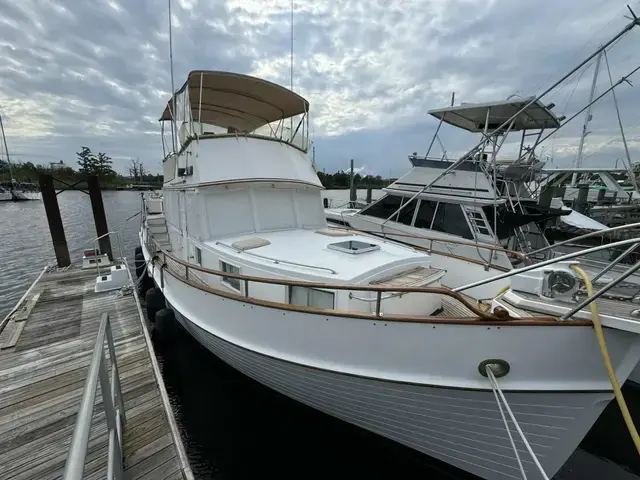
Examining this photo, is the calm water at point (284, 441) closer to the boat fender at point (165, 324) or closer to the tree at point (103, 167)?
the boat fender at point (165, 324)

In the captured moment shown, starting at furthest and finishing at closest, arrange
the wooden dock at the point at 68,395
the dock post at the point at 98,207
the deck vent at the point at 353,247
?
the dock post at the point at 98,207
the deck vent at the point at 353,247
the wooden dock at the point at 68,395

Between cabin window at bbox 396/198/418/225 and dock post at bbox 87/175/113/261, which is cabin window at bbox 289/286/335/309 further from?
dock post at bbox 87/175/113/261

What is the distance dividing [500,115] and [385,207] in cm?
431

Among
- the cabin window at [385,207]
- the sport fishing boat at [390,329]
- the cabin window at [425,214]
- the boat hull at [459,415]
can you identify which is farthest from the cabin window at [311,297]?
the cabin window at [385,207]

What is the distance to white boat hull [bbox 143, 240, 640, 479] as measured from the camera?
105 inches

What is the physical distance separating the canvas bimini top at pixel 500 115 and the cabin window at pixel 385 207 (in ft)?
9.61

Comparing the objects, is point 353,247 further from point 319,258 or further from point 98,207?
point 98,207

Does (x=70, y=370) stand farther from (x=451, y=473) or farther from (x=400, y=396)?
(x=451, y=473)

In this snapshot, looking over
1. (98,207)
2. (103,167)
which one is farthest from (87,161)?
(98,207)

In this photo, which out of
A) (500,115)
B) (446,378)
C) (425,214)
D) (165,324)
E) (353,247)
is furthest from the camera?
(425,214)

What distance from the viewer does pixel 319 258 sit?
4.43 metres


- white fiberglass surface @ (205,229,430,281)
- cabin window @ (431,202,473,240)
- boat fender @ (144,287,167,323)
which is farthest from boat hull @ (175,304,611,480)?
cabin window @ (431,202,473,240)

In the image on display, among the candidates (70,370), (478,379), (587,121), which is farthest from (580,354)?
(587,121)

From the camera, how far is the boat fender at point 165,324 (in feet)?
21.0
